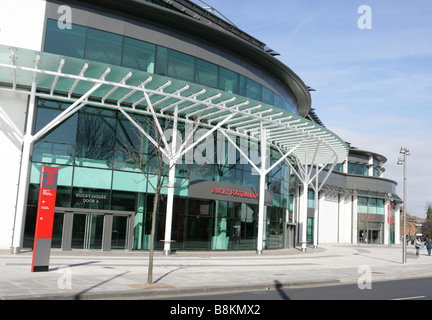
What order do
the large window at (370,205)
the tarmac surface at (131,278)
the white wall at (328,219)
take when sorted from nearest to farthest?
the tarmac surface at (131,278), the white wall at (328,219), the large window at (370,205)

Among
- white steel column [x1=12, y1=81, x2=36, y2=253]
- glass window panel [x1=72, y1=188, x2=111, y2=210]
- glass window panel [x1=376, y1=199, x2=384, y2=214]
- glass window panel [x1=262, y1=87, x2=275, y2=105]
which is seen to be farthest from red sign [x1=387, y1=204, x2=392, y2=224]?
white steel column [x1=12, y1=81, x2=36, y2=253]

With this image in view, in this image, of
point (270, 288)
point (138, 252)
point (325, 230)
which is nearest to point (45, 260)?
point (270, 288)

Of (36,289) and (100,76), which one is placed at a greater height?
(100,76)

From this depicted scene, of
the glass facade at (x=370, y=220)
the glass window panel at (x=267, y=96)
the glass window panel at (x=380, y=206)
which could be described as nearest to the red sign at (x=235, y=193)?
the glass window panel at (x=267, y=96)

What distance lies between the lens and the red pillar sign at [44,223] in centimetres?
1389

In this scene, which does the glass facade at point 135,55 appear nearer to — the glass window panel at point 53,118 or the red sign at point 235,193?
the glass window panel at point 53,118

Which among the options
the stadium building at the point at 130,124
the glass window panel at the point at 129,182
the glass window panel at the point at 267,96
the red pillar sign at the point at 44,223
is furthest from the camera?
the glass window panel at the point at 267,96

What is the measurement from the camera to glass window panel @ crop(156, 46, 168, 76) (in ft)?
83.8

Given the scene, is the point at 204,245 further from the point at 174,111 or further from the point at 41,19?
the point at 41,19

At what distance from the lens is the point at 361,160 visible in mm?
72750

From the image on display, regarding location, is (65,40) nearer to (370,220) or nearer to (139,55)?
(139,55)

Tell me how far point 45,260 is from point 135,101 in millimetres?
12026

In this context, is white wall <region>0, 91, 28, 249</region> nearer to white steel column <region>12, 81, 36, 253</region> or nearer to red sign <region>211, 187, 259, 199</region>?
white steel column <region>12, 81, 36, 253</region>

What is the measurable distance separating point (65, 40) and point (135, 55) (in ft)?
12.6
